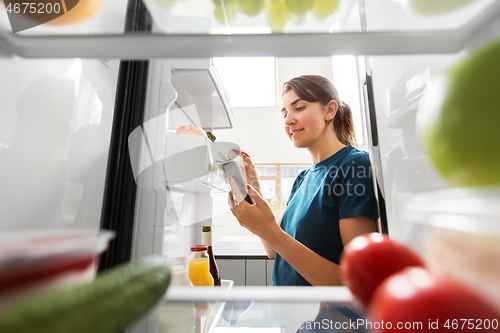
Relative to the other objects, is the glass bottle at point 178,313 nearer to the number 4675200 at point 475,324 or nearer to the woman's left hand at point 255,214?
the woman's left hand at point 255,214

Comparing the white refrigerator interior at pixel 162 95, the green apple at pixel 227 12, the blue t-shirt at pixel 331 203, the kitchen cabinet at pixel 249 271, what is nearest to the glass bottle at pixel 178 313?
the white refrigerator interior at pixel 162 95

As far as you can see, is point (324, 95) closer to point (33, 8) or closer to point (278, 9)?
point (278, 9)

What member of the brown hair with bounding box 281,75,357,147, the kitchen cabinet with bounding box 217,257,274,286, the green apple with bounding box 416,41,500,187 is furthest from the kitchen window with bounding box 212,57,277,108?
the kitchen cabinet with bounding box 217,257,274,286

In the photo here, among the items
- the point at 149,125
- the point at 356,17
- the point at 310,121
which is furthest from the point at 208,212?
the point at 356,17

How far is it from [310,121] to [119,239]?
2.11 ft

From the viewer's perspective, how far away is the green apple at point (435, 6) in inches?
9.4

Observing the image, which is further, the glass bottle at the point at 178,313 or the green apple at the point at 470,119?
the glass bottle at the point at 178,313

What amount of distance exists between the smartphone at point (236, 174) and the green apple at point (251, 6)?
0.45 m

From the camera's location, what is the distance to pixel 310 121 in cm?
81

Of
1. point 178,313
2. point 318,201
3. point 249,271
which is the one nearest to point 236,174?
point 318,201

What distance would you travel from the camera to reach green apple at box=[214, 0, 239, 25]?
0.91 feet

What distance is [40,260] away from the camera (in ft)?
0.42

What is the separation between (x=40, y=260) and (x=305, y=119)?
2.52 feet

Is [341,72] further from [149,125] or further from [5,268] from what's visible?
[5,268]
